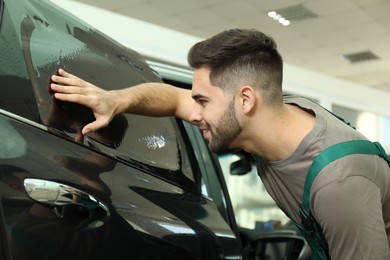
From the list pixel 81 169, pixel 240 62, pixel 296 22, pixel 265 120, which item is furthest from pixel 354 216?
pixel 296 22

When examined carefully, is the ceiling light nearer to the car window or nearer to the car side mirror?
the car window

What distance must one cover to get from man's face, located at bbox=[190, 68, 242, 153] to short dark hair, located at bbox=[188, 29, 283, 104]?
0.9 inches

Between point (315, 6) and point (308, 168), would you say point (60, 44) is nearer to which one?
point (308, 168)

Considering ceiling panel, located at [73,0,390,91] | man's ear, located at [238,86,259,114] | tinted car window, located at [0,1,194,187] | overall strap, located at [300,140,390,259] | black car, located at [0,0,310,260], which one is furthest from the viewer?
ceiling panel, located at [73,0,390,91]

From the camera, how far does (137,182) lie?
5.07 ft

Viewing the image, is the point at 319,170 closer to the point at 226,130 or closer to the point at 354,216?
the point at 354,216

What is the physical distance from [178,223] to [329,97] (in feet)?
9.27

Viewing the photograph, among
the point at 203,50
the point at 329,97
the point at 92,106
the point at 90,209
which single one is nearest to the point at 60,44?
the point at 92,106

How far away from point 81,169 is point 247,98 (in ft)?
1.74

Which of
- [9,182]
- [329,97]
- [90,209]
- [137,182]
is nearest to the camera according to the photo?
[9,182]

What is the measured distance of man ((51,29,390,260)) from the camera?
1.45 m

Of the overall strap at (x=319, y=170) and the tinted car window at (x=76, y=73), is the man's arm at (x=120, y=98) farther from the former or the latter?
the overall strap at (x=319, y=170)

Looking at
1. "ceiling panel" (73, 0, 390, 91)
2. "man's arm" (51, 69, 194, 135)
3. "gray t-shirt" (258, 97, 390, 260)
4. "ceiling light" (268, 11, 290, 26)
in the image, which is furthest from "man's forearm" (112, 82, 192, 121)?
"ceiling light" (268, 11, 290, 26)

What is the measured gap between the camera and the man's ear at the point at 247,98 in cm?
162
